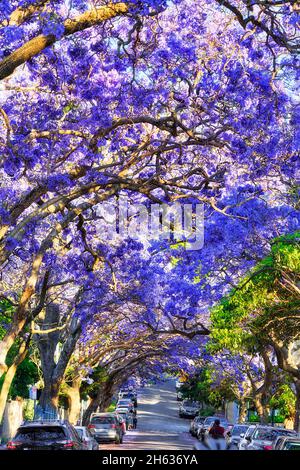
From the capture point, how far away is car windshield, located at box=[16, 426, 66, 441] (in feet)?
61.7

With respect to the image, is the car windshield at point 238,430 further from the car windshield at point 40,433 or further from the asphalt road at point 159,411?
the asphalt road at point 159,411

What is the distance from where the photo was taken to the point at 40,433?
62.3 feet

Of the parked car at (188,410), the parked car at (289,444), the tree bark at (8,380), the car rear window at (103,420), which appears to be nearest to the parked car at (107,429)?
the car rear window at (103,420)

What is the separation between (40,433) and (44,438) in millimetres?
128

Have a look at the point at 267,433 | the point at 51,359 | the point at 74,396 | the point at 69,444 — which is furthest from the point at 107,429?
Result: the point at 69,444

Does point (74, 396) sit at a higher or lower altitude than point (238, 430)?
higher

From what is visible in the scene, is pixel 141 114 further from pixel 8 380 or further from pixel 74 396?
pixel 74 396

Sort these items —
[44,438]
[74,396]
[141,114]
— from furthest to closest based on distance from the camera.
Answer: [74,396] < [44,438] < [141,114]

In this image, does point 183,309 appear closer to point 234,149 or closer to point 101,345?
point 101,345

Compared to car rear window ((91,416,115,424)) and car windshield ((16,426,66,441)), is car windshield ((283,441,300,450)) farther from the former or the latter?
car rear window ((91,416,115,424))

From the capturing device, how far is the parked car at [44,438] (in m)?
18.5

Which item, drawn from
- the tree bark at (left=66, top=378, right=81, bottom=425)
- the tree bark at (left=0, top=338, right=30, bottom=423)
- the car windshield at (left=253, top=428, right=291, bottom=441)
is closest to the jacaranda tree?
the tree bark at (left=0, top=338, right=30, bottom=423)

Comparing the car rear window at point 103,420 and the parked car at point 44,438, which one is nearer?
the parked car at point 44,438

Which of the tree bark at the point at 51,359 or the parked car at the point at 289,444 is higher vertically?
the tree bark at the point at 51,359
